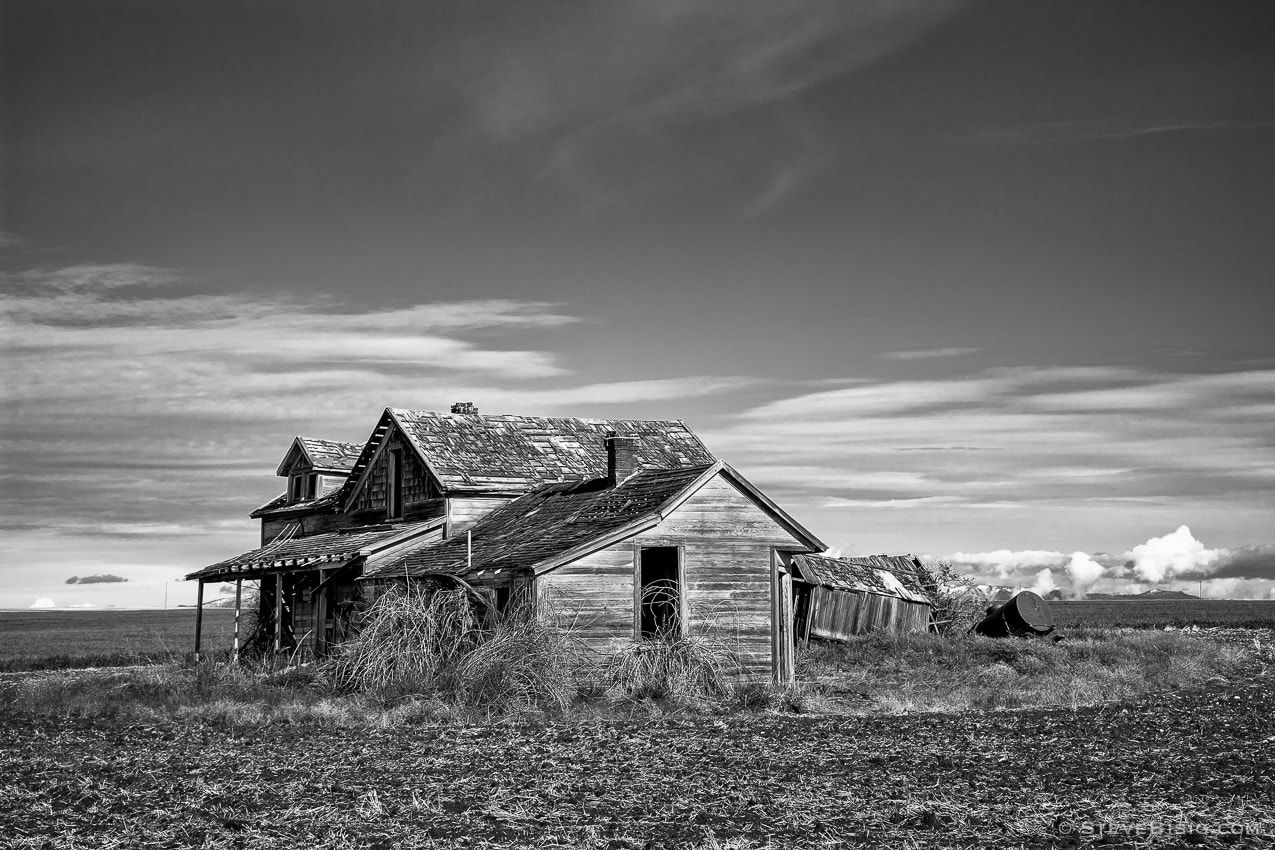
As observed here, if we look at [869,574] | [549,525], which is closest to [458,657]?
[549,525]

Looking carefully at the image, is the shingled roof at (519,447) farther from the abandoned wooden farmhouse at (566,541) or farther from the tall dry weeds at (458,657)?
the tall dry weeds at (458,657)

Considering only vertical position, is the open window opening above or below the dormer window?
below

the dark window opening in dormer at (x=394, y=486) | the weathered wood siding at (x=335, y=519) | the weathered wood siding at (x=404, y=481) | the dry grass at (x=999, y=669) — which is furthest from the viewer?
the dark window opening in dormer at (x=394, y=486)

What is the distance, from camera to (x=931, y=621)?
35781 millimetres

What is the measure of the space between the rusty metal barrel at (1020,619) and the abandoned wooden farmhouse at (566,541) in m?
2.31

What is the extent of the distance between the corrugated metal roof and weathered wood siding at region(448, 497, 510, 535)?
381 mm

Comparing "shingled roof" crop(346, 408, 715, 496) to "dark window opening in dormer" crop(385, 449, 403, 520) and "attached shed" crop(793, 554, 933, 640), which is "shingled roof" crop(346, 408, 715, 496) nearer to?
"dark window opening in dormer" crop(385, 449, 403, 520)

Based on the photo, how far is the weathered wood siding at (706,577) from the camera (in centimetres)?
2339

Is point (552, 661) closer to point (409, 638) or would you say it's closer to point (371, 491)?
point (409, 638)

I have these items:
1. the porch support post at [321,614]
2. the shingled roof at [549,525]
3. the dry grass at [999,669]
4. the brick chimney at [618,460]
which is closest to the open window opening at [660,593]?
the shingled roof at [549,525]

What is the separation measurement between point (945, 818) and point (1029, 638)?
2486 centimetres

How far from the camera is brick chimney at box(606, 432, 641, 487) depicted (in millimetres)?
27734

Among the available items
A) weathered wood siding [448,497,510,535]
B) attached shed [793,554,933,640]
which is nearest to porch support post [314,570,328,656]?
weathered wood siding [448,497,510,535]

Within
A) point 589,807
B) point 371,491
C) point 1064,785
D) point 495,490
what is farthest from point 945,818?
point 371,491
